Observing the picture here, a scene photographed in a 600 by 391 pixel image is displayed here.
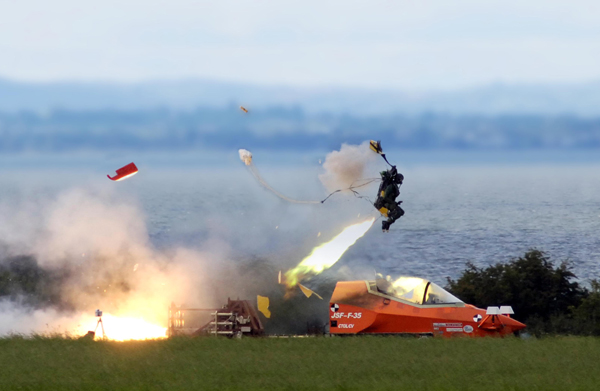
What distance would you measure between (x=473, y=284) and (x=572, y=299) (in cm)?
416

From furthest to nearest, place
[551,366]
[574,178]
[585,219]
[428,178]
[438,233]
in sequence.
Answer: [574,178]
[428,178]
[585,219]
[438,233]
[551,366]

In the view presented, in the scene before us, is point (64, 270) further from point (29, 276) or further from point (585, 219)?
point (585, 219)

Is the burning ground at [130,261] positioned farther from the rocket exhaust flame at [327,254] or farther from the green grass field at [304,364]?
the green grass field at [304,364]

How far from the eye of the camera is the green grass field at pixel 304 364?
22.8 meters

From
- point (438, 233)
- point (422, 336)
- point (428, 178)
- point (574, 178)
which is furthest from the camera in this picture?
point (574, 178)

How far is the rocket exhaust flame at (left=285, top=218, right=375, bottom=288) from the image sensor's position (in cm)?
3606

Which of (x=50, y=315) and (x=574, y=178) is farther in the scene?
(x=574, y=178)

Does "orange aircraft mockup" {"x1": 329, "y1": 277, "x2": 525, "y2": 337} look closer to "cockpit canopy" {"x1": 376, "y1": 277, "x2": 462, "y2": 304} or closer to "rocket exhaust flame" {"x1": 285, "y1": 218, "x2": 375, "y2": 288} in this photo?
"cockpit canopy" {"x1": 376, "y1": 277, "x2": 462, "y2": 304}

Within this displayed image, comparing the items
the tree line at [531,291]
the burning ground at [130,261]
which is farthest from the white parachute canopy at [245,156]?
the tree line at [531,291]

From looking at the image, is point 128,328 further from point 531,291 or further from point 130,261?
point 531,291

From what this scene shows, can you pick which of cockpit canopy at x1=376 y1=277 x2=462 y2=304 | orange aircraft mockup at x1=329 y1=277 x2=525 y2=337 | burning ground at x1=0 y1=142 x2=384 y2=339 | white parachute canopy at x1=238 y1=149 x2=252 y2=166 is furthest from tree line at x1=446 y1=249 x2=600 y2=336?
white parachute canopy at x1=238 y1=149 x2=252 y2=166

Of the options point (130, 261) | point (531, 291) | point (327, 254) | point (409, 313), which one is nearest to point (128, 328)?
point (130, 261)

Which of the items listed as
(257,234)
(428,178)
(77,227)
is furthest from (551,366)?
(428,178)

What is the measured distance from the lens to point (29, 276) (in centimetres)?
4434
